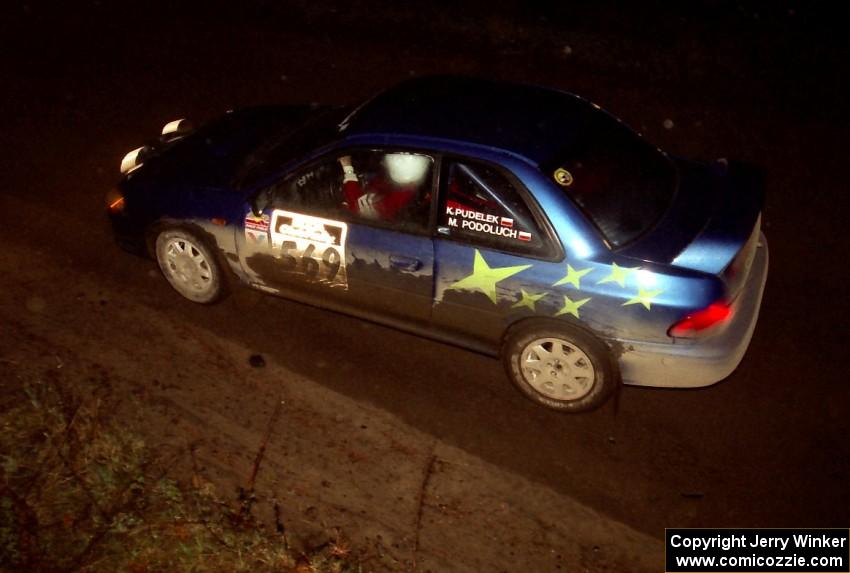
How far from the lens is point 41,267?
5.76 m

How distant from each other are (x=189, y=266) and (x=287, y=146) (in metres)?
1.15

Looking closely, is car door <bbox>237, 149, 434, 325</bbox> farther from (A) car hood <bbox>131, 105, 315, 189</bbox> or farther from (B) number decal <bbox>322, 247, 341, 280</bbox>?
(A) car hood <bbox>131, 105, 315, 189</bbox>

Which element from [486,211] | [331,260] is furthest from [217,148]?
[486,211]

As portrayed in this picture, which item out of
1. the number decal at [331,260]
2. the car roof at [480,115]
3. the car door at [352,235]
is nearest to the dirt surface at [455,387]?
the car door at [352,235]

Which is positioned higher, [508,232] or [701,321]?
[508,232]

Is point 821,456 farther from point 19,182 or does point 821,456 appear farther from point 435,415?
point 19,182

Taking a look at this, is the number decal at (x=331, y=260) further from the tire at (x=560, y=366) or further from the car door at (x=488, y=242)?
the tire at (x=560, y=366)

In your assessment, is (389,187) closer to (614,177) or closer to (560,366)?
(614,177)

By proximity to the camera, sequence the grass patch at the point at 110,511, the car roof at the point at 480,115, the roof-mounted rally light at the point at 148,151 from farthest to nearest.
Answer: the roof-mounted rally light at the point at 148,151 < the car roof at the point at 480,115 < the grass patch at the point at 110,511

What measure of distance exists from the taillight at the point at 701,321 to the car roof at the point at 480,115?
3.87 ft

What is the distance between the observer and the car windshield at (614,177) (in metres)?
4.08

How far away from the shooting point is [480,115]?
176 inches

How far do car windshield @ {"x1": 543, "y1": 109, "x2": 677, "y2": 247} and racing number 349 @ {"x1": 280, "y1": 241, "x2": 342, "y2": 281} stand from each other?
1.46 meters

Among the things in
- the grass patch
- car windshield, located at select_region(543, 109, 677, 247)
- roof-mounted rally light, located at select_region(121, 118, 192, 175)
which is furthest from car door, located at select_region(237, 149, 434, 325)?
roof-mounted rally light, located at select_region(121, 118, 192, 175)
